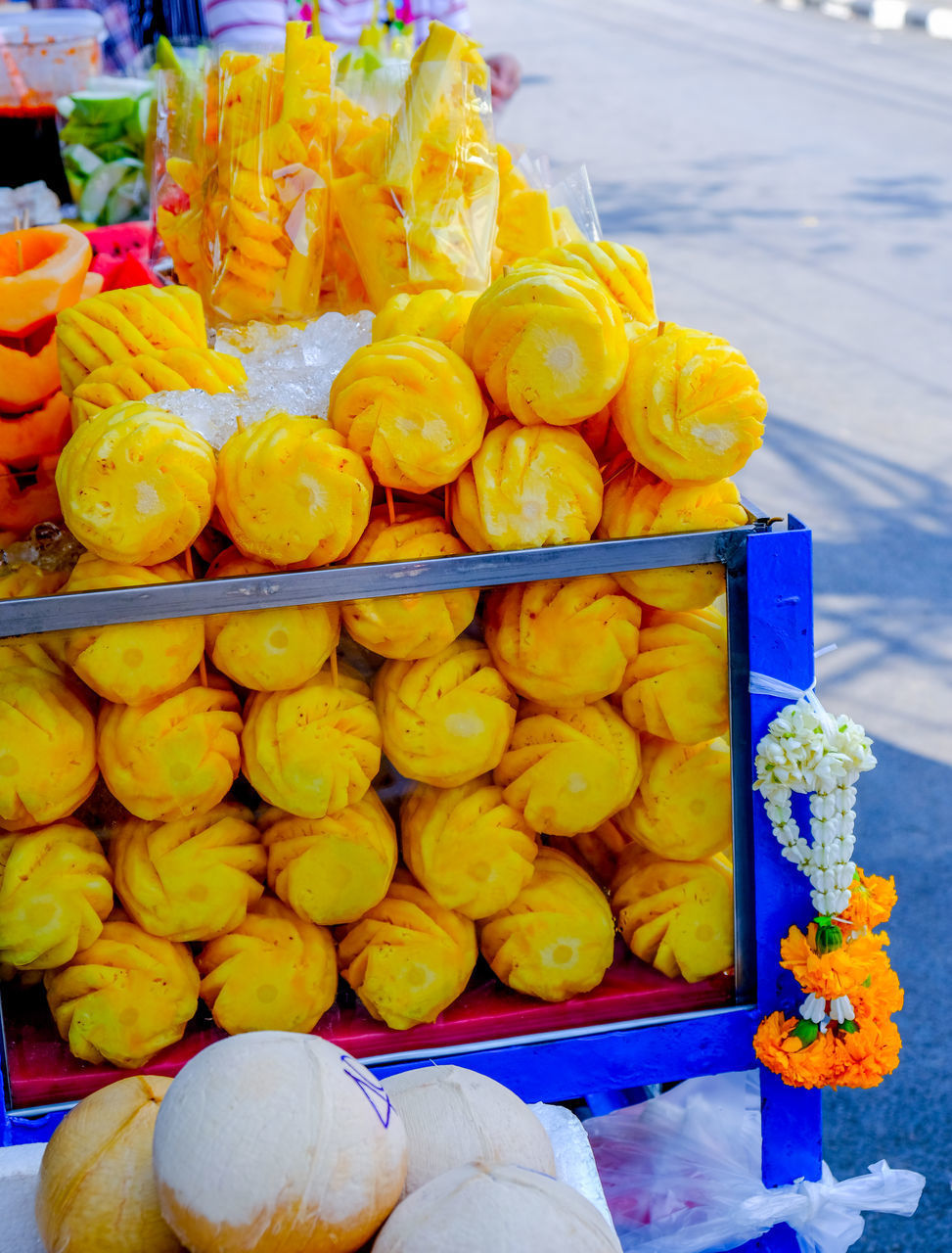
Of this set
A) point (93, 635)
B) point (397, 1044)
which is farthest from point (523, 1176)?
point (93, 635)

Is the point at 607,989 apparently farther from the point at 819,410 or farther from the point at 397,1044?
the point at 819,410

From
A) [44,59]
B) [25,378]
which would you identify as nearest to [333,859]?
[25,378]

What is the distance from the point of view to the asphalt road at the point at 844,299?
2037 millimetres

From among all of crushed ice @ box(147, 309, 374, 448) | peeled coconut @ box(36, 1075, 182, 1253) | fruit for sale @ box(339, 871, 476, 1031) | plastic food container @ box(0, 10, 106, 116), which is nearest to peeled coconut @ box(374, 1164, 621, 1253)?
peeled coconut @ box(36, 1075, 182, 1253)

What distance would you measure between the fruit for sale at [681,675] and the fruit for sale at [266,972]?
0.37 meters

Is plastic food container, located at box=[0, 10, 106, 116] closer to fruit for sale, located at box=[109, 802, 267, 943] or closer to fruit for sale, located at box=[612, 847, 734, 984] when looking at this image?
fruit for sale, located at box=[109, 802, 267, 943]

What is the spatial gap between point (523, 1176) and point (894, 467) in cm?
332

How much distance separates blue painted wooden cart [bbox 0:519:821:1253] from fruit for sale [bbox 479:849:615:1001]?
2.0 inches

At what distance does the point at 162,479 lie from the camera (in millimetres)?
904

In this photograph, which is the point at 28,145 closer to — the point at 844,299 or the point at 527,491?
the point at 527,491

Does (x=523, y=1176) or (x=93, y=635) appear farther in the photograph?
(x=93, y=635)

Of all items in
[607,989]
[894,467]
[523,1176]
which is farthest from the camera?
[894,467]

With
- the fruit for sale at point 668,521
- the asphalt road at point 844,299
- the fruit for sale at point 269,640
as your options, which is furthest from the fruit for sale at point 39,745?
the asphalt road at point 844,299

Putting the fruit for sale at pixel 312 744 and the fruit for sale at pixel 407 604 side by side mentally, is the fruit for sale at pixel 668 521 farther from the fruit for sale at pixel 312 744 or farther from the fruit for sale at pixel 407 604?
the fruit for sale at pixel 312 744
